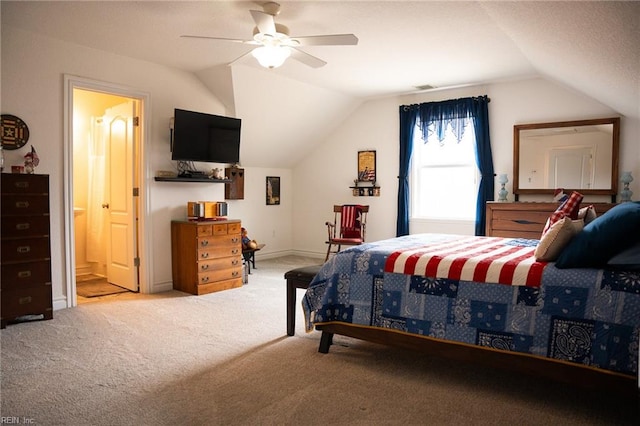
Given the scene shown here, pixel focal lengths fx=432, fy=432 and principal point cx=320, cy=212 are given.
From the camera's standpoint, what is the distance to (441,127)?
5930mm

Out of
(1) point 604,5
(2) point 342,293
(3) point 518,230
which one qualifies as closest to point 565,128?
(3) point 518,230

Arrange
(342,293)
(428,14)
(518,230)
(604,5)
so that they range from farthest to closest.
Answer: (518,230)
(428,14)
(342,293)
(604,5)

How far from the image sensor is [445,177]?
20.1 feet

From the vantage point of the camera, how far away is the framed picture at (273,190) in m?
7.06

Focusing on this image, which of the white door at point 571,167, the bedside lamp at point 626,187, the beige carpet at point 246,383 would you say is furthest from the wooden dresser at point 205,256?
the bedside lamp at point 626,187

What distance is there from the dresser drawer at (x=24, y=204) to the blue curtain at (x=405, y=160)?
14.3 feet

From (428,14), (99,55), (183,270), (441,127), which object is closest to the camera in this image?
(428,14)

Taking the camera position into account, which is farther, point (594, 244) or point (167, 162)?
point (167, 162)

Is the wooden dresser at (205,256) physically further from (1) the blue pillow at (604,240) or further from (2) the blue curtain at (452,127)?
(1) the blue pillow at (604,240)

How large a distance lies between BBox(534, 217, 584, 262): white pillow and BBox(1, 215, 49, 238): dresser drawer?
3.73 metres

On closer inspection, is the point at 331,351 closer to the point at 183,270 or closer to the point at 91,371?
the point at 91,371

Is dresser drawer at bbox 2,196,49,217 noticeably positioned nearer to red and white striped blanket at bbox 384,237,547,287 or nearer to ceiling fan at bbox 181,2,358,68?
ceiling fan at bbox 181,2,358,68

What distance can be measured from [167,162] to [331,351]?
299 cm

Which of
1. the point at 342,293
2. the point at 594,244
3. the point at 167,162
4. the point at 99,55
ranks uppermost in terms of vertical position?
the point at 99,55
